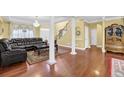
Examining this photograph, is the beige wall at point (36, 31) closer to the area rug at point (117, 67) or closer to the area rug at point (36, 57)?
the area rug at point (36, 57)

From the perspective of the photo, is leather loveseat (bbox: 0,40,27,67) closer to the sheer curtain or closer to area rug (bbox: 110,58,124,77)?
the sheer curtain

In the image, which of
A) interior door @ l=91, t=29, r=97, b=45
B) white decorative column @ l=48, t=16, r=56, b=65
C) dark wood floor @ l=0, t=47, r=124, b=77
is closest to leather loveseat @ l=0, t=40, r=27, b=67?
dark wood floor @ l=0, t=47, r=124, b=77

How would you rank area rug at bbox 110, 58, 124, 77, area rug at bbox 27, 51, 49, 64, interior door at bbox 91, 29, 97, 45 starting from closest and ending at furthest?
area rug at bbox 110, 58, 124, 77, area rug at bbox 27, 51, 49, 64, interior door at bbox 91, 29, 97, 45

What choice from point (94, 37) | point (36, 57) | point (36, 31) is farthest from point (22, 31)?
point (94, 37)

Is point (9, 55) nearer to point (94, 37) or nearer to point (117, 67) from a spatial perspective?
point (117, 67)

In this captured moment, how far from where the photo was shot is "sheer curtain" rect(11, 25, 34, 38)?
2.68 meters

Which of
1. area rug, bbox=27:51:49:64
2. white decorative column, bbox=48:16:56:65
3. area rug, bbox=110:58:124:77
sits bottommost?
area rug, bbox=110:58:124:77

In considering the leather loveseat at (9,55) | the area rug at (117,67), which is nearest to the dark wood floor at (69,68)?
the area rug at (117,67)

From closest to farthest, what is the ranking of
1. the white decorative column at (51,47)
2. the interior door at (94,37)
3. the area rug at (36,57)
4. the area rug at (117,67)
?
1. the area rug at (117,67)
2. the white decorative column at (51,47)
3. the area rug at (36,57)
4. the interior door at (94,37)

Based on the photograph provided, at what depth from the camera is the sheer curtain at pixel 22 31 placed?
2678 millimetres
